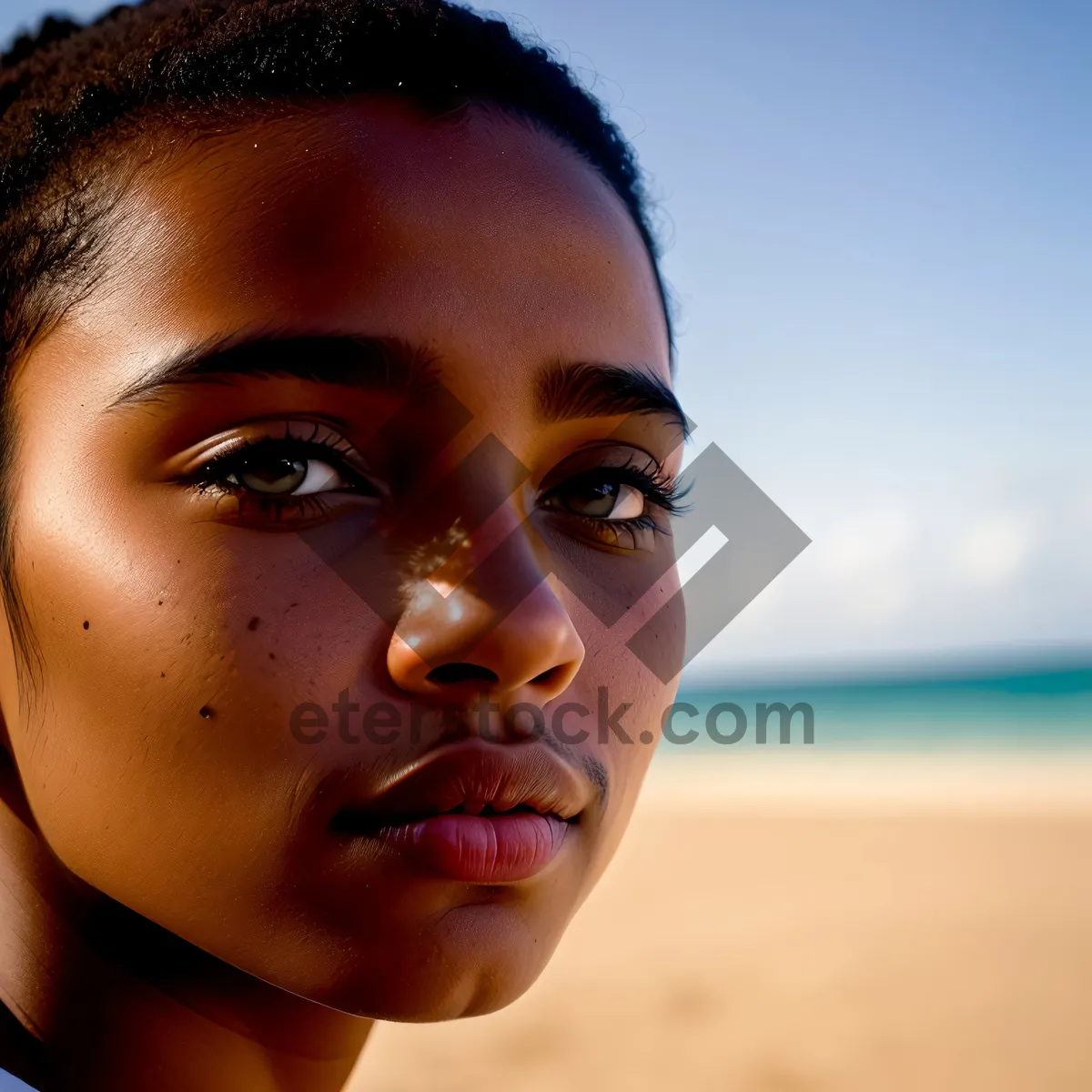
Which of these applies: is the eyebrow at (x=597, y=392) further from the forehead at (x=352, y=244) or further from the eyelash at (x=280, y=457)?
the eyelash at (x=280, y=457)

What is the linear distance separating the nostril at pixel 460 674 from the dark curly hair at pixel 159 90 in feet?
1.49

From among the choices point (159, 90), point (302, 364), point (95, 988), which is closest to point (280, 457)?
point (302, 364)

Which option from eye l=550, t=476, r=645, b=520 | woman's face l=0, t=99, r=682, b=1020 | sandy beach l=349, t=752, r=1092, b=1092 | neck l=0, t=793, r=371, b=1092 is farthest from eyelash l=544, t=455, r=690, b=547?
sandy beach l=349, t=752, r=1092, b=1092

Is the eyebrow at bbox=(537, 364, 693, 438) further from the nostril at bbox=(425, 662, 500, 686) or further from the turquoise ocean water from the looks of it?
the turquoise ocean water

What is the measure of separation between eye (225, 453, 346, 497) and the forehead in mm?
141

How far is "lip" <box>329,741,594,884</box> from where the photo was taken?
3.15 ft

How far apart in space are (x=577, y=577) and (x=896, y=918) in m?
4.94

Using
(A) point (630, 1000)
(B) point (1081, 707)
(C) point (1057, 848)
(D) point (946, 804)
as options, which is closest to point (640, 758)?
(A) point (630, 1000)

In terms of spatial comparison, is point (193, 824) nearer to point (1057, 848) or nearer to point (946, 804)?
point (1057, 848)

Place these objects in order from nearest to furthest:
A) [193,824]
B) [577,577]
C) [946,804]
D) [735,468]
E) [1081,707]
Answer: [193,824] → [577,577] → [735,468] → [946,804] → [1081,707]

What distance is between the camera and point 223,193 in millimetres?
1043

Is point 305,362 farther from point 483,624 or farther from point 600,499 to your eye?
point 600,499

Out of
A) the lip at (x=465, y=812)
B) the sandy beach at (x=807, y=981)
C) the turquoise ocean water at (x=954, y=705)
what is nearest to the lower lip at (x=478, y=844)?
the lip at (x=465, y=812)

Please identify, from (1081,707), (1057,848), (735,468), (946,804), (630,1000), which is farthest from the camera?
(1081,707)
